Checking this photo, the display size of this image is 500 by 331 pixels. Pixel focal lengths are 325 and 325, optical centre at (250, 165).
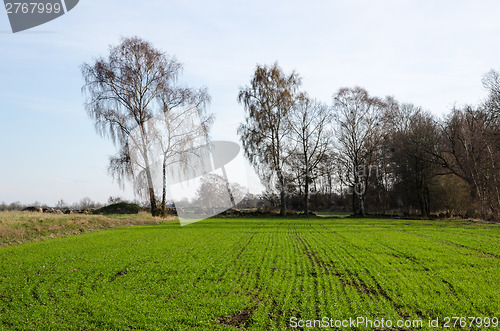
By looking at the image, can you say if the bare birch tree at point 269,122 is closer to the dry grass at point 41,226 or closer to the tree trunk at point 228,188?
the tree trunk at point 228,188

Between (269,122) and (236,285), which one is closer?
(236,285)

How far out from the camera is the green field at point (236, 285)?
5777 millimetres

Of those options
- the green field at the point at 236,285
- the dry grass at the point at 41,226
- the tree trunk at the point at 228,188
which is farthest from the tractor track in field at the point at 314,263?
the tree trunk at the point at 228,188

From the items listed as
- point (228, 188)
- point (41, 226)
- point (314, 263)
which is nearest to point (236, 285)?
point (314, 263)

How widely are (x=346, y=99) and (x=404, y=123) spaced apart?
41.7 feet

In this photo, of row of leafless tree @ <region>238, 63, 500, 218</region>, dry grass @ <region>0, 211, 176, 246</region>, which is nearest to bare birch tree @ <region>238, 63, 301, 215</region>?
row of leafless tree @ <region>238, 63, 500, 218</region>

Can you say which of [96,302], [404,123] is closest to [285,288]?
[96,302]

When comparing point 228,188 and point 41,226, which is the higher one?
point 228,188

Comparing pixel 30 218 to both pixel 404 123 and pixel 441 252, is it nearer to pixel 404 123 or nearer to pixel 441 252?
pixel 441 252

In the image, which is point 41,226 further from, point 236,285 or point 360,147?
point 360,147

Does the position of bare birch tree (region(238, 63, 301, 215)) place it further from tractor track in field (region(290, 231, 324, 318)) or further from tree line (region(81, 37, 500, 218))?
tractor track in field (region(290, 231, 324, 318))

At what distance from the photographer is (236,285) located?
769cm

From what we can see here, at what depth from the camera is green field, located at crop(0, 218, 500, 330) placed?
5777 millimetres

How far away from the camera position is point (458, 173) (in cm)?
3197
